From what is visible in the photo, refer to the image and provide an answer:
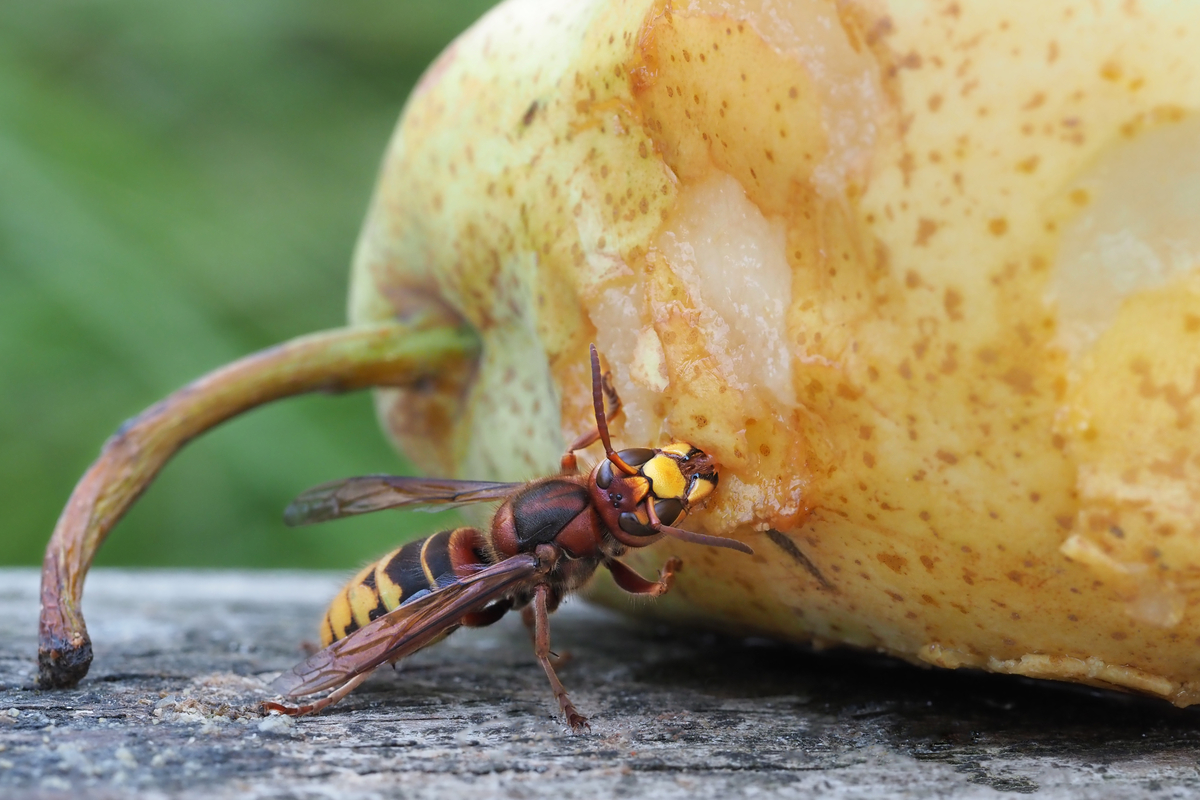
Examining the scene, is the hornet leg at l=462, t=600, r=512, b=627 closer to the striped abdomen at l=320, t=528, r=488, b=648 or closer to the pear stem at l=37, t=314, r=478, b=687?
→ the striped abdomen at l=320, t=528, r=488, b=648

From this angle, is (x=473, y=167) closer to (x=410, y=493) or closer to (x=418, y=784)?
(x=410, y=493)

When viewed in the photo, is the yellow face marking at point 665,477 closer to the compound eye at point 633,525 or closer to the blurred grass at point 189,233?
the compound eye at point 633,525

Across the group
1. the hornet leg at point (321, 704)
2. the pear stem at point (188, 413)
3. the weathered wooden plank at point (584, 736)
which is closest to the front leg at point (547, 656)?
the weathered wooden plank at point (584, 736)

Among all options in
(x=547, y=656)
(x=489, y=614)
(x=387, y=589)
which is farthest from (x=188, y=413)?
(x=547, y=656)

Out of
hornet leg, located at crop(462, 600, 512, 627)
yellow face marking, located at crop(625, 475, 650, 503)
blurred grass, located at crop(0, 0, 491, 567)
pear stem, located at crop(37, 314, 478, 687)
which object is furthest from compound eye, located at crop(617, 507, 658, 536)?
blurred grass, located at crop(0, 0, 491, 567)

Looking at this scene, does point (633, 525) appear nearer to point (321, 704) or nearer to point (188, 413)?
point (321, 704)

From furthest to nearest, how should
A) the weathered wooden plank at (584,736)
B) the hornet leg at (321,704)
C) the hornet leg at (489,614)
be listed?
1. the hornet leg at (489,614)
2. the hornet leg at (321,704)
3. the weathered wooden plank at (584,736)
